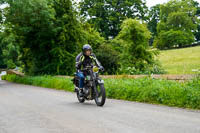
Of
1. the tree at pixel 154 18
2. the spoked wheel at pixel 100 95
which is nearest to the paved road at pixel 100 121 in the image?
the spoked wheel at pixel 100 95

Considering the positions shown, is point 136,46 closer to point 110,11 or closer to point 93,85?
point 93,85

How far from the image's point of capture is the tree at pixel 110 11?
55969mm

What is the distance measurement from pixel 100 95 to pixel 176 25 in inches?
2533

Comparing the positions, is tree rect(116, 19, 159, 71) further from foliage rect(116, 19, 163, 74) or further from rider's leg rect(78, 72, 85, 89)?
rider's leg rect(78, 72, 85, 89)

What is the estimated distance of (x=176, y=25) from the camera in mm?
70188

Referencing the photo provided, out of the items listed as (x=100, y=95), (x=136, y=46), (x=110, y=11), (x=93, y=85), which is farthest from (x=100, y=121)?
(x=110, y=11)

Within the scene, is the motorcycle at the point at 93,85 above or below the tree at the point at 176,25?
below

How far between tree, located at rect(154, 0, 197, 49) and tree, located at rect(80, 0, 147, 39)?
9803mm

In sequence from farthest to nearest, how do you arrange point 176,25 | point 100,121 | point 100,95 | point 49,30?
point 176,25, point 49,30, point 100,95, point 100,121

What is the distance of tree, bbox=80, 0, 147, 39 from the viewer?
56.0 m

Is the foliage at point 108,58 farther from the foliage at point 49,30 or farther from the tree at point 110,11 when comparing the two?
the tree at point 110,11

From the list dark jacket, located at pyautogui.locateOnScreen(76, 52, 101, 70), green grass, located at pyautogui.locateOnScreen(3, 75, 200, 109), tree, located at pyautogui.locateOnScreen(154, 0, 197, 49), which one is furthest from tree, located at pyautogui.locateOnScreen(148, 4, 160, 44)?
dark jacket, located at pyautogui.locateOnScreen(76, 52, 101, 70)

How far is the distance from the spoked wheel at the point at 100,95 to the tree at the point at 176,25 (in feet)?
186

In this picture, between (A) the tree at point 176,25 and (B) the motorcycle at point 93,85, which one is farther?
(A) the tree at point 176,25
